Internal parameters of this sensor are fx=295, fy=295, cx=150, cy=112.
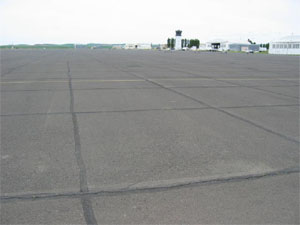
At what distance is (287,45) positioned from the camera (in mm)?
74375

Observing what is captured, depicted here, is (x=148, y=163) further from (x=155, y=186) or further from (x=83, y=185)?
(x=83, y=185)

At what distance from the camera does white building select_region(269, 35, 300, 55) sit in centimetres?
7110

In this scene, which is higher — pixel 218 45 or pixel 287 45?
pixel 218 45

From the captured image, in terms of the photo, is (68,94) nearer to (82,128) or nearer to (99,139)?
(82,128)

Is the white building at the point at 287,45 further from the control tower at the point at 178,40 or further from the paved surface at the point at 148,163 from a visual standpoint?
the control tower at the point at 178,40

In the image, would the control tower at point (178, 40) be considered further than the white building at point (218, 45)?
Yes

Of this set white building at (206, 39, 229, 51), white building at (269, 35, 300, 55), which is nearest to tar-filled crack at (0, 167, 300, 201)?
white building at (269, 35, 300, 55)

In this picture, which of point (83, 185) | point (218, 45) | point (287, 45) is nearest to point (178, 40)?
point (218, 45)

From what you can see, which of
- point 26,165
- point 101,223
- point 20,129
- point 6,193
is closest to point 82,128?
point 20,129

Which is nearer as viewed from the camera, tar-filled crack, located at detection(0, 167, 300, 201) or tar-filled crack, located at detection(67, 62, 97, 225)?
tar-filled crack, located at detection(67, 62, 97, 225)

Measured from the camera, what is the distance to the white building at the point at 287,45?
233 ft

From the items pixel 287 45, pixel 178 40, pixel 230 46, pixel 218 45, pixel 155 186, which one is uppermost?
pixel 178 40

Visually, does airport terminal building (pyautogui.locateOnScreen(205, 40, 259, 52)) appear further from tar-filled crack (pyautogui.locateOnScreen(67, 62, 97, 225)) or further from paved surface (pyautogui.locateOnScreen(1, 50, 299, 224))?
tar-filled crack (pyautogui.locateOnScreen(67, 62, 97, 225))

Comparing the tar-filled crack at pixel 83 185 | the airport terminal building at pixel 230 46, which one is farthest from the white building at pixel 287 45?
the tar-filled crack at pixel 83 185
